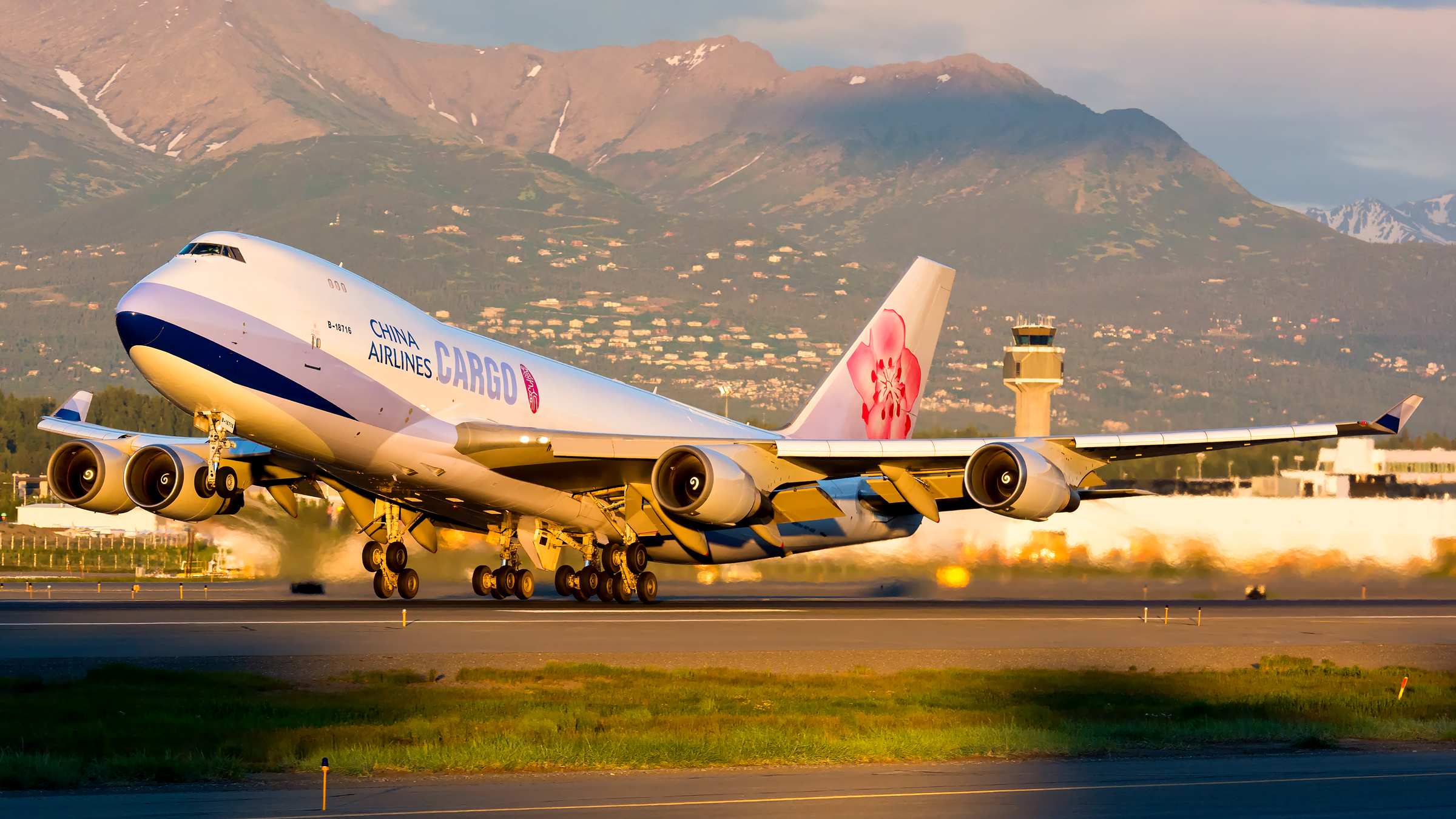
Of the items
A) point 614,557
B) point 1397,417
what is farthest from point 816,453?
point 1397,417

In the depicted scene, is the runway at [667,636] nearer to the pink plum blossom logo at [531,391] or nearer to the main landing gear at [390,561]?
the main landing gear at [390,561]

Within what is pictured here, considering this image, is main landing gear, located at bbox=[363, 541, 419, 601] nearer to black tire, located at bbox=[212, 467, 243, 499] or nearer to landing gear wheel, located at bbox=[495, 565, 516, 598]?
landing gear wheel, located at bbox=[495, 565, 516, 598]

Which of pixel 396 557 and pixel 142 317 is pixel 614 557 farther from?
pixel 142 317

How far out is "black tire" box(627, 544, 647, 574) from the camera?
44781 mm

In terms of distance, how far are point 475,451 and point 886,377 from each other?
19.4 meters

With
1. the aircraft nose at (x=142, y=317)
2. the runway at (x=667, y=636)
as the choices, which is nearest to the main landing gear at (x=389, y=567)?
the runway at (x=667, y=636)

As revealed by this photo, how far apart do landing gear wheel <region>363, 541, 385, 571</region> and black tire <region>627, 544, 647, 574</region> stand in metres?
6.87

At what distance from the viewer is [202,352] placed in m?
33.9

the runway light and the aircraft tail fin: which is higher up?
the aircraft tail fin

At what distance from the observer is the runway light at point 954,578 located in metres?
60.5

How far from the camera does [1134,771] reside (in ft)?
69.7

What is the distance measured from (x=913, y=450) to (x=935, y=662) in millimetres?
9707

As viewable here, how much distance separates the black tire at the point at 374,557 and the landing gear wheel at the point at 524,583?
4.37 metres

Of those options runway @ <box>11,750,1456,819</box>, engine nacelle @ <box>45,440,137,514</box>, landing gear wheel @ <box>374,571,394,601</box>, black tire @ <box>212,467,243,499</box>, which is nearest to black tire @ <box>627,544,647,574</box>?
landing gear wheel @ <box>374,571,394,601</box>
